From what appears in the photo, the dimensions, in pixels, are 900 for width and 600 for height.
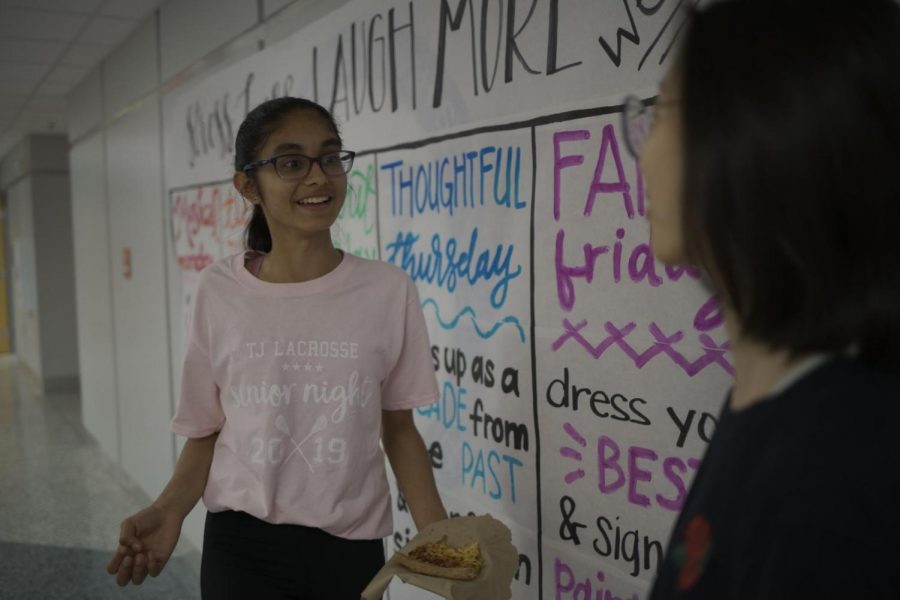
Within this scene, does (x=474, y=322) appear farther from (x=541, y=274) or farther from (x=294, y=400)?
(x=294, y=400)

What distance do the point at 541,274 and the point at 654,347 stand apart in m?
0.31

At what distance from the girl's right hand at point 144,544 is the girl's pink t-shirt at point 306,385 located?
0.08 meters

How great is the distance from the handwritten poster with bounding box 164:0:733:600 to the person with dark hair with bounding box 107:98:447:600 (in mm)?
181

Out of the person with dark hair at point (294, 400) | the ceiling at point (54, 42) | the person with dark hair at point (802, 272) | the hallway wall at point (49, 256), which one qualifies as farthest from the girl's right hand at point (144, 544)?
the hallway wall at point (49, 256)

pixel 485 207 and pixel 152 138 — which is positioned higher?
pixel 152 138

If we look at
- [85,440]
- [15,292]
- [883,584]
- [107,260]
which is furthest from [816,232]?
[15,292]

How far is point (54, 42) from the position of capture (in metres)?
4.70

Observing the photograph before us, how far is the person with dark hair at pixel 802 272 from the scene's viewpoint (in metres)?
0.49

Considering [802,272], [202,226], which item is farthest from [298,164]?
[202,226]

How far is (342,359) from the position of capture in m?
1.39

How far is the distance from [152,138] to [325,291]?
10.2 feet

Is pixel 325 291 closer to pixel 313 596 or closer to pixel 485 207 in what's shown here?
pixel 485 207

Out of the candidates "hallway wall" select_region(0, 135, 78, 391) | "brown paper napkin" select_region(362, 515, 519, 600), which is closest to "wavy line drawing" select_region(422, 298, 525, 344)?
"brown paper napkin" select_region(362, 515, 519, 600)

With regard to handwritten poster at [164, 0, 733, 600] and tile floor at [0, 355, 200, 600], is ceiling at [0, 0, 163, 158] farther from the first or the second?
tile floor at [0, 355, 200, 600]
